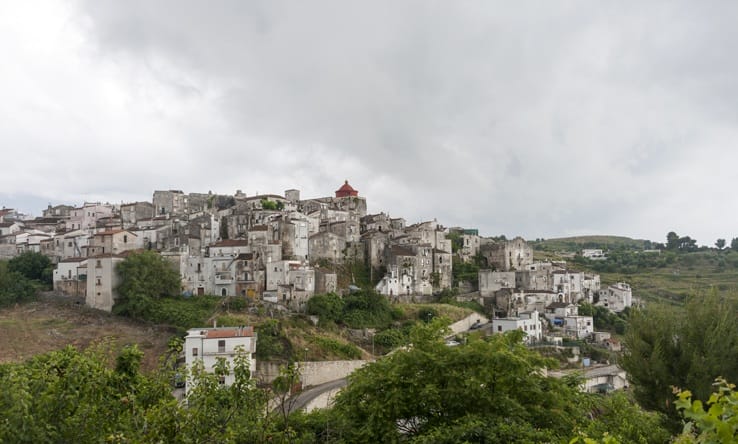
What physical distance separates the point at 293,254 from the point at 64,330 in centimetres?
2102

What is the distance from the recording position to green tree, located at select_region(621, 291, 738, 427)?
16.7 meters

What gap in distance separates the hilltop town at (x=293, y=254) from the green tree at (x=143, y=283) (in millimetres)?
1044

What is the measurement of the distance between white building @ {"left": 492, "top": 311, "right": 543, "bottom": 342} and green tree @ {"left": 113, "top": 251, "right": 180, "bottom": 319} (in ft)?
97.6

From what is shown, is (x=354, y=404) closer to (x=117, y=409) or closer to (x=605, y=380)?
(x=117, y=409)

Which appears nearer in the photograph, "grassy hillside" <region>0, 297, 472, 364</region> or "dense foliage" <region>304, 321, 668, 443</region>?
"dense foliage" <region>304, 321, 668, 443</region>

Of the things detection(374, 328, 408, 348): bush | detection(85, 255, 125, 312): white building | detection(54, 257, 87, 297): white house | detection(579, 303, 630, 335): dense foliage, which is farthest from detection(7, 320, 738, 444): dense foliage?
detection(579, 303, 630, 335): dense foliage

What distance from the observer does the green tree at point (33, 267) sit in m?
49.4

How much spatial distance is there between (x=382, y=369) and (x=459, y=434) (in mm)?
3827

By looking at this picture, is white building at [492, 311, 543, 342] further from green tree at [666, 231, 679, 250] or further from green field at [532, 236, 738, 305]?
green tree at [666, 231, 679, 250]

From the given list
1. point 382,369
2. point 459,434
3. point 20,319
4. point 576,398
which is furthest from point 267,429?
point 20,319

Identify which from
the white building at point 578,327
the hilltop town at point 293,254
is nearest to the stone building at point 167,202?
the hilltop town at point 293,254

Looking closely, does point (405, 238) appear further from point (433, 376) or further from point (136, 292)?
point (433, 376)

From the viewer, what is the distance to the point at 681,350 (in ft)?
57.9

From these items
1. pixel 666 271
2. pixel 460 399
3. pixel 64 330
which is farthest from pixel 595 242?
pixel 460 399
